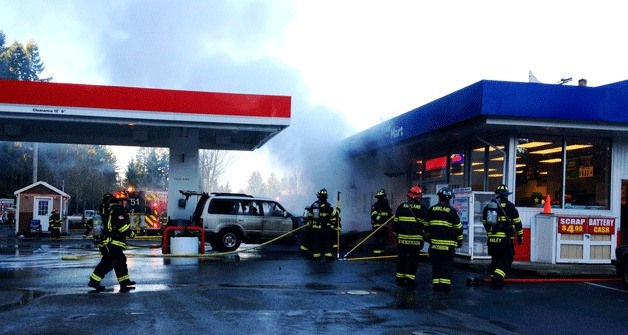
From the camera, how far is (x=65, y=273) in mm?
11641

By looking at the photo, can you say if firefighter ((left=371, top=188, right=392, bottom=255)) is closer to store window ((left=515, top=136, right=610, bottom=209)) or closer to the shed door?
store window ((left=515, top=136, right=610, bottom=209))

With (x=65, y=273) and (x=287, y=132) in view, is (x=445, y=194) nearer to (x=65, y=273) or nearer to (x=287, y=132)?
(x=65, y=273)

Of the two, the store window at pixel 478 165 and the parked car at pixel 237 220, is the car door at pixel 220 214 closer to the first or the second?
the parked car at pixel 237 220

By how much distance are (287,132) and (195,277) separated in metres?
14.1

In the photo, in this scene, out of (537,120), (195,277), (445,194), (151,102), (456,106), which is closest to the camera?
(445,194)

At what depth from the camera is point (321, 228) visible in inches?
595

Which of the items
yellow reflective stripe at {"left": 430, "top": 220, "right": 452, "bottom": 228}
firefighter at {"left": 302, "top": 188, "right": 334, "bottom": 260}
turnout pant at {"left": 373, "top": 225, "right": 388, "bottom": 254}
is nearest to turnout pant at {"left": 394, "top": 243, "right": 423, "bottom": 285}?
yellow reflective stripe at {"left": 430, "top": 220, "right": 452, "bottom": 228}

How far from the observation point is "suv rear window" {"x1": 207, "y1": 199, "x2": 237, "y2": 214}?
59.2 feet

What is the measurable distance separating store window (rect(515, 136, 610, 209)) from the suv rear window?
818cm

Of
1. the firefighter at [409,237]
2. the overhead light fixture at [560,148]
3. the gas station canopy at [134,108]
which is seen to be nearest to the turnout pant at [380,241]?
the overhead light fixture at [560,148]

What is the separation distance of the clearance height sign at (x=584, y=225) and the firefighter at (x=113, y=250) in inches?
367

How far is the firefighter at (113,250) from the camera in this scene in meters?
9.36

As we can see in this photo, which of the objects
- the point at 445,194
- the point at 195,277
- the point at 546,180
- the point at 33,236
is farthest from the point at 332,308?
the point at 33,236

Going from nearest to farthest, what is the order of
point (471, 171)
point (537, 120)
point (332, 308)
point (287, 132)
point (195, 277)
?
1. point (332, 308)
2. point (195, 277)
3. point (537, 120)
4. point (471, 171)
5. point (287, 132)
